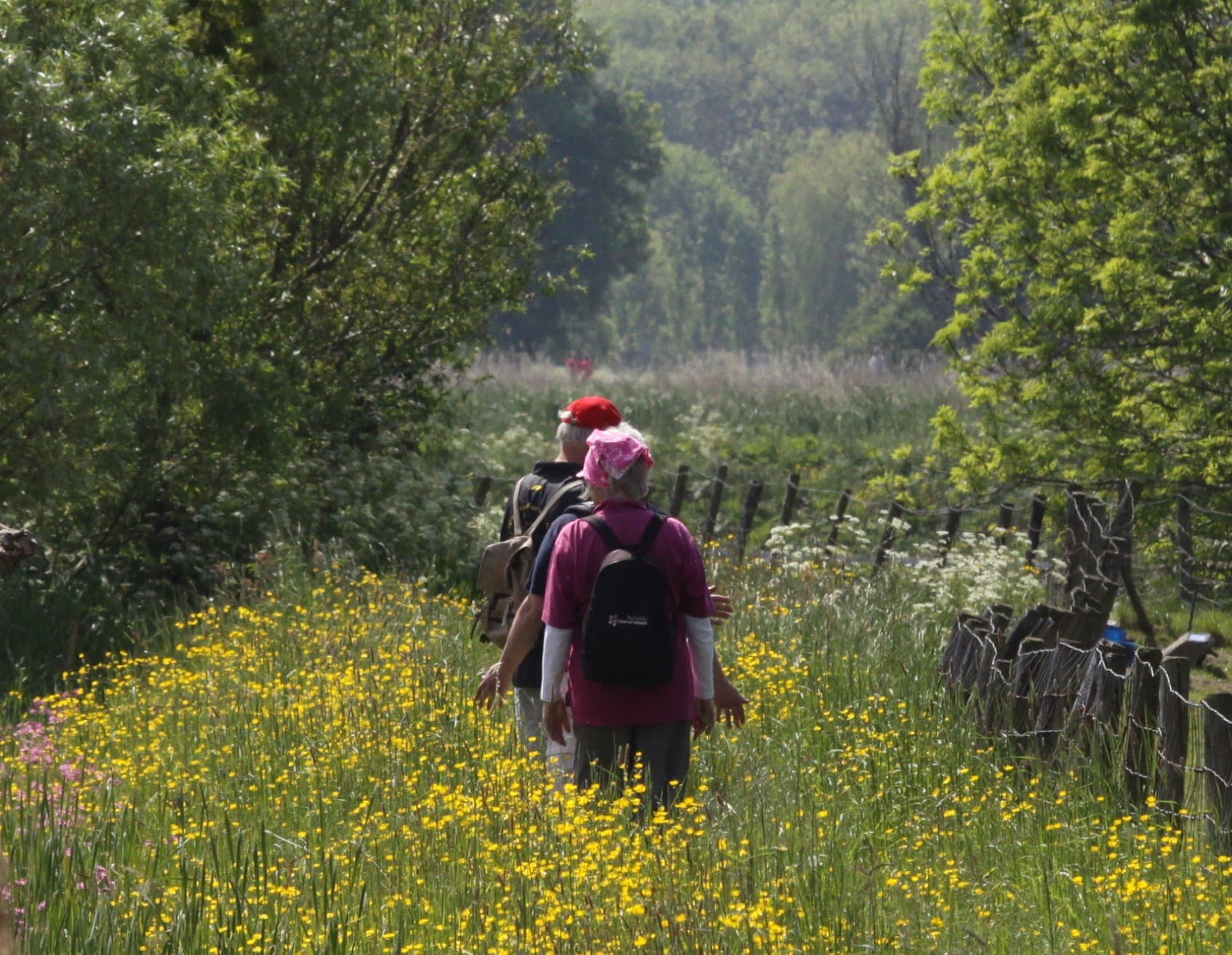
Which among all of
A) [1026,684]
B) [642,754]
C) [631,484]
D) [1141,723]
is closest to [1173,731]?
[1141,723]

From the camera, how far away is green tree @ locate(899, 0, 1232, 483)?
1595 cm

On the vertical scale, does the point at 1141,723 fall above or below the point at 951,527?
above

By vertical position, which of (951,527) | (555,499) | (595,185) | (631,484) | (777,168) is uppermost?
(631,484)

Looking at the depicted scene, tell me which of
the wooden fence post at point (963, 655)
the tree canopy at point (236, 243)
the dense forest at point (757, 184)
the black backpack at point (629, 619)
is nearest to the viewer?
the black backpack at point (629, 619)

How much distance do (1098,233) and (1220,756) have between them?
41.2 ft

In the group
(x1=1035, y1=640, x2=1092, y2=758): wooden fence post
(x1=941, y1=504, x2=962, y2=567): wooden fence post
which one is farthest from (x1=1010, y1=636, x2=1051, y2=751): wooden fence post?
(x1=941, y1=504, x2=962, y2=567): wooden fence post

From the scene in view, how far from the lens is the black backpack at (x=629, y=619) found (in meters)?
5.64

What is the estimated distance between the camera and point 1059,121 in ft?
54.2

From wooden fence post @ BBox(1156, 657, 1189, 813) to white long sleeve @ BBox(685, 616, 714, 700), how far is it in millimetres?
1761

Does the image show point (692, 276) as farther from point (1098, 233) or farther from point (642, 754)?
point (642, 754)

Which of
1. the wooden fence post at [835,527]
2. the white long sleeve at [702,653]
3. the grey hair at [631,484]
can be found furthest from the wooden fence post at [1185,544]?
the grey hair at [631,484]

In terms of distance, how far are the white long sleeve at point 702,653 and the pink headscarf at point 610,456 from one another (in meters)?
0.58

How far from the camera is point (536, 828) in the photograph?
542cm

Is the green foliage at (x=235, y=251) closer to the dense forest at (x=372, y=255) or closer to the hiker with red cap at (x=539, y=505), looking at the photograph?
the dense forest at (x=372, y=255)
